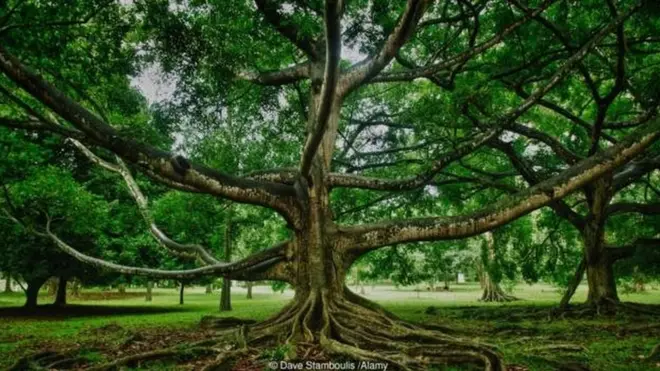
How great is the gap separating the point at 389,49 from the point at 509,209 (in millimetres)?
2988

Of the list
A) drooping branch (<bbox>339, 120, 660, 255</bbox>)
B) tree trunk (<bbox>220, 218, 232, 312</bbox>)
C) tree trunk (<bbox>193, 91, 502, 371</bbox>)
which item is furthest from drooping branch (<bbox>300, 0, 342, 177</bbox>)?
tree trunk (<bbox>220, 218, 232, 312</bbox>)

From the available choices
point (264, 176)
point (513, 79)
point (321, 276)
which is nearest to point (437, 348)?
point (321, 276)

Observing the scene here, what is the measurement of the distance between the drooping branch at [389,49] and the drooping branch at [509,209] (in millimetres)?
2752

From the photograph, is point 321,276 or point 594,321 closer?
point 321,276

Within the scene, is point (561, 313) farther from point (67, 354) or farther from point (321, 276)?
point (67, 354)

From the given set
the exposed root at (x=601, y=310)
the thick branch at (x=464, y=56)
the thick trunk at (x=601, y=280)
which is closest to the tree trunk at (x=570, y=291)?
the exposed root at (x=601, y=310)

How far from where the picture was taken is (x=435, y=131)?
11.7m

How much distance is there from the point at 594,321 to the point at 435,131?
233 inches

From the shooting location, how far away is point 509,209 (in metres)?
7.06

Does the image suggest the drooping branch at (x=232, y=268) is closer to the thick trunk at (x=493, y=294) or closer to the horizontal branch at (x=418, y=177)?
the horizontal branch at (x=418, y=177)

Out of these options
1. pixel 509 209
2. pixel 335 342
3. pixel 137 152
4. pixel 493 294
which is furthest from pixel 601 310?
pixel 493 294

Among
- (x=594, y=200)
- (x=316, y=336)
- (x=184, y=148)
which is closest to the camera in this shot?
(x=316, y=336)

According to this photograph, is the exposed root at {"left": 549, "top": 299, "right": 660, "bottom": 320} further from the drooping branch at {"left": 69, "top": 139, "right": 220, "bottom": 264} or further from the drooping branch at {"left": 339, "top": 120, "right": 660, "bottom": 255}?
the drooping branch at {"left": 69, "top": 139, "right": 220, "bottom": 264}

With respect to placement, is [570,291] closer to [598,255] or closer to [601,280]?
[601,280]
